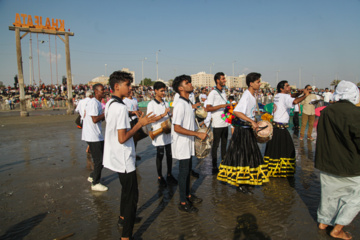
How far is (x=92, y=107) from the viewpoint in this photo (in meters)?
4.79

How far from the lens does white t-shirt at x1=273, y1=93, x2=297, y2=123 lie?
5371 mm

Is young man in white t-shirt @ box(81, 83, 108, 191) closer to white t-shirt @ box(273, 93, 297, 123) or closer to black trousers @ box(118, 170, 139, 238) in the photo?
black trousers @ box(118, 170, 139, 238)

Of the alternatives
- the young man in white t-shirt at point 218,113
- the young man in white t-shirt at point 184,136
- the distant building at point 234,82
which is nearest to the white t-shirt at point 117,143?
the young man in white t-shirt at point 184,136

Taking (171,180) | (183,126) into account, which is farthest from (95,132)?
(183,126)

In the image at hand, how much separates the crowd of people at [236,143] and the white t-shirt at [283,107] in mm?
20

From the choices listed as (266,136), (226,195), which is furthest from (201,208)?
(266,136)

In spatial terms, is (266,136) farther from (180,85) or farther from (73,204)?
(73,204)

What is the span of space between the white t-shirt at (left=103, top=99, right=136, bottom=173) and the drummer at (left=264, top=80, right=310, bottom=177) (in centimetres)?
340

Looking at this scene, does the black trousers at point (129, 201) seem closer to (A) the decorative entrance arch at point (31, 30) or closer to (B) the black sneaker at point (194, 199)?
(B) the black sneaker at point (194, 199)

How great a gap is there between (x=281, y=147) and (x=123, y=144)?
361 centimetres

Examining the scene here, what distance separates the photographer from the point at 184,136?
3861mm

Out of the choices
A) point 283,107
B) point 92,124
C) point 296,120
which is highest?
point 283,107

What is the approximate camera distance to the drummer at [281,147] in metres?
5.22

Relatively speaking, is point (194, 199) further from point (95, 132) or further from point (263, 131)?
point (95, 132)
